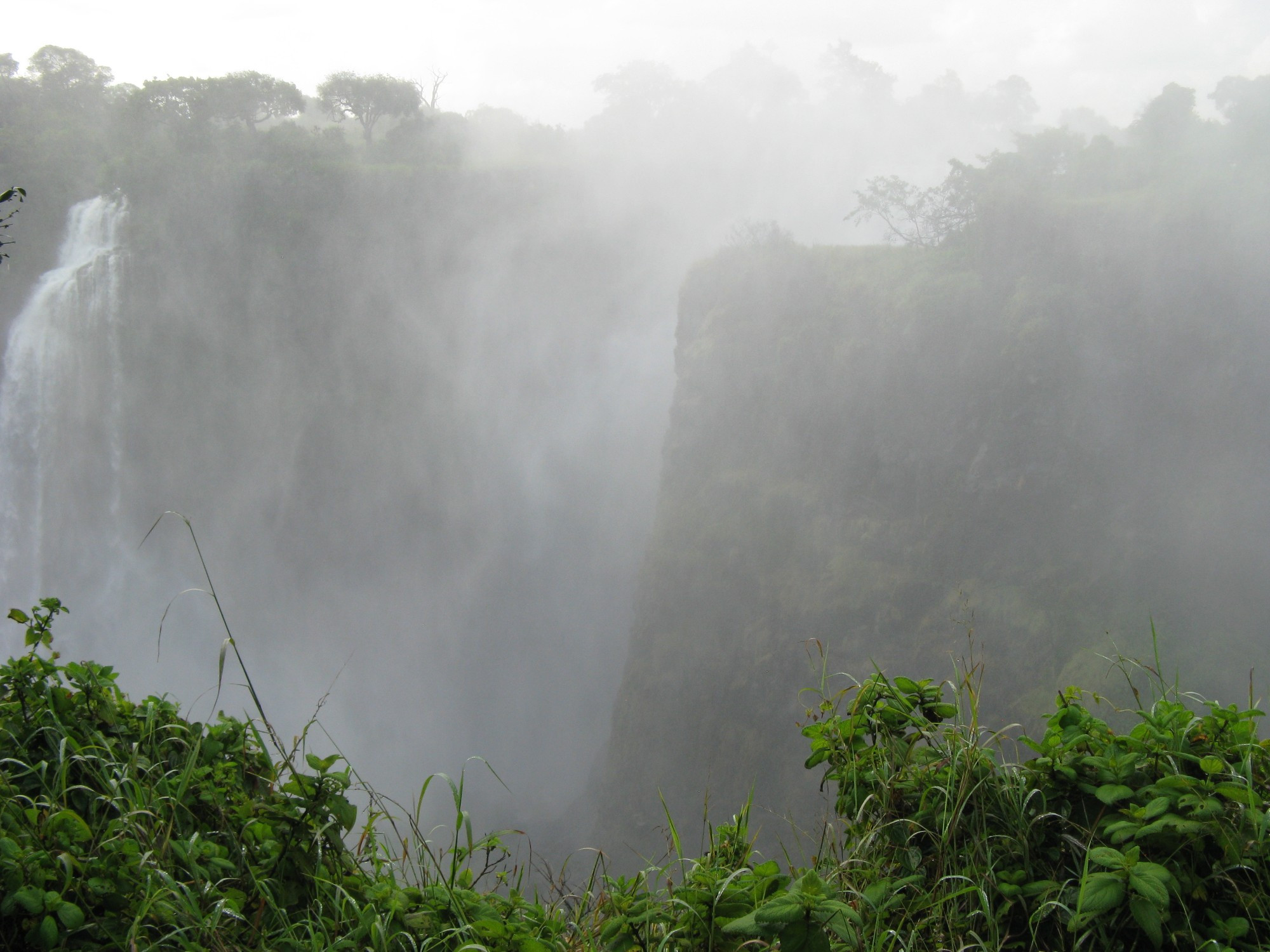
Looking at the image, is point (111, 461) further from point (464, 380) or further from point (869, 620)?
point (869, 620)

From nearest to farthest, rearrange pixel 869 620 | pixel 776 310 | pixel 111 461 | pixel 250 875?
pixel 250 875 < pixel 869 620 < pixel 776 310 < pixel 111 461

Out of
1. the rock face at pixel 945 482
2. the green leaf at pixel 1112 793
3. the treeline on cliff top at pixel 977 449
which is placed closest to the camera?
the green leaf at pixel 1112 793

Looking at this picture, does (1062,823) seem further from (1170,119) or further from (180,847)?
(1170,119)

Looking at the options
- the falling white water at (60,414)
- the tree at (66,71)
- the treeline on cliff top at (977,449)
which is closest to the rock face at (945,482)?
the treeline on cliff top at (977,449)

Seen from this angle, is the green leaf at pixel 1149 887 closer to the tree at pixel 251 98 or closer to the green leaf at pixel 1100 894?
the green leaf at pixel 1100 894

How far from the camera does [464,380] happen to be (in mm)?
24703

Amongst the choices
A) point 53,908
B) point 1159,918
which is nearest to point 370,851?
point 53,908

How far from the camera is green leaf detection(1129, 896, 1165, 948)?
1.22 meters

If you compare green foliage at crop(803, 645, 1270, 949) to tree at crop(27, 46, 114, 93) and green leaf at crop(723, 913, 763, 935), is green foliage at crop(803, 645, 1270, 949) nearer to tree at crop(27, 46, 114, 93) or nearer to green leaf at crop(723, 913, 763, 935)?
green leaf at crop(723, 913, 763, 935)

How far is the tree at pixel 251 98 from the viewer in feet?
82.4

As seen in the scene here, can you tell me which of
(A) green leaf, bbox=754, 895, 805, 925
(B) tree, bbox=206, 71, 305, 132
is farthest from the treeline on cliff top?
(B) tree, bbox=206, 71, 305, 132

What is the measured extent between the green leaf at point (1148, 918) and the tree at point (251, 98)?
98.4 ft

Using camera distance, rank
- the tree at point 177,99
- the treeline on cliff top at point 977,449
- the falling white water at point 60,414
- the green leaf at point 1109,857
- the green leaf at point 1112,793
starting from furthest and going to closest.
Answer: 1. the tree at point 177,99
2. the falling white water at point 60,414
3. the treeline on cliff top at point 977,449
4. the green leaf at point 1112,793
5. the green leaf at point 1109,857

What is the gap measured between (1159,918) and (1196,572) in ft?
47.1
